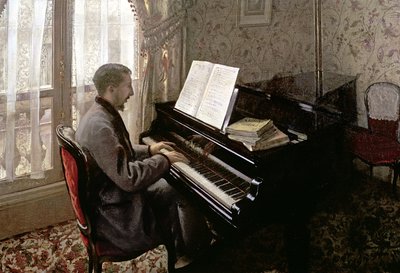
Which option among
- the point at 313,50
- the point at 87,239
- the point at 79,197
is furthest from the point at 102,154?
the point at 313,50

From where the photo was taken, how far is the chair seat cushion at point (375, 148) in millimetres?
3242

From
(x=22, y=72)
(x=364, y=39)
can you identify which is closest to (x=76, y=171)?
(x=22, y=72)

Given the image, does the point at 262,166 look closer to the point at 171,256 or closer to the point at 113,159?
the point at 113,159

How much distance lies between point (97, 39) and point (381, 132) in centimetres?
222

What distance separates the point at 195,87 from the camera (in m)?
2.42

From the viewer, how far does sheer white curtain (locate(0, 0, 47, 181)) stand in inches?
105

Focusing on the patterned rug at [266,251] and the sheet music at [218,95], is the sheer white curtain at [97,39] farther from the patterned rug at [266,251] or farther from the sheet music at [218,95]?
the sheet music at [218,95]

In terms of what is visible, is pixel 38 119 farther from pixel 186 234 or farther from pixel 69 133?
pixel 186 234

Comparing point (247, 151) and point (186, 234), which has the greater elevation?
point (247, 151)

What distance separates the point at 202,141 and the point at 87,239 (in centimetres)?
74

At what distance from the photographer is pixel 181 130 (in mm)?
2535

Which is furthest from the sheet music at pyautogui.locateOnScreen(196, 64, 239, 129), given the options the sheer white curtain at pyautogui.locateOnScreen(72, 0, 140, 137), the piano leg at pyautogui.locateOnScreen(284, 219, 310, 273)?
the sheer white curtain at pyautogui.locateOnScreen(72, 0, 140, 137)

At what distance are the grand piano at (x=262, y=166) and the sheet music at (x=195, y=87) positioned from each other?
6 cm

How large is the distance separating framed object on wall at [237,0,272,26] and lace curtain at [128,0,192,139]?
0.65 meters
